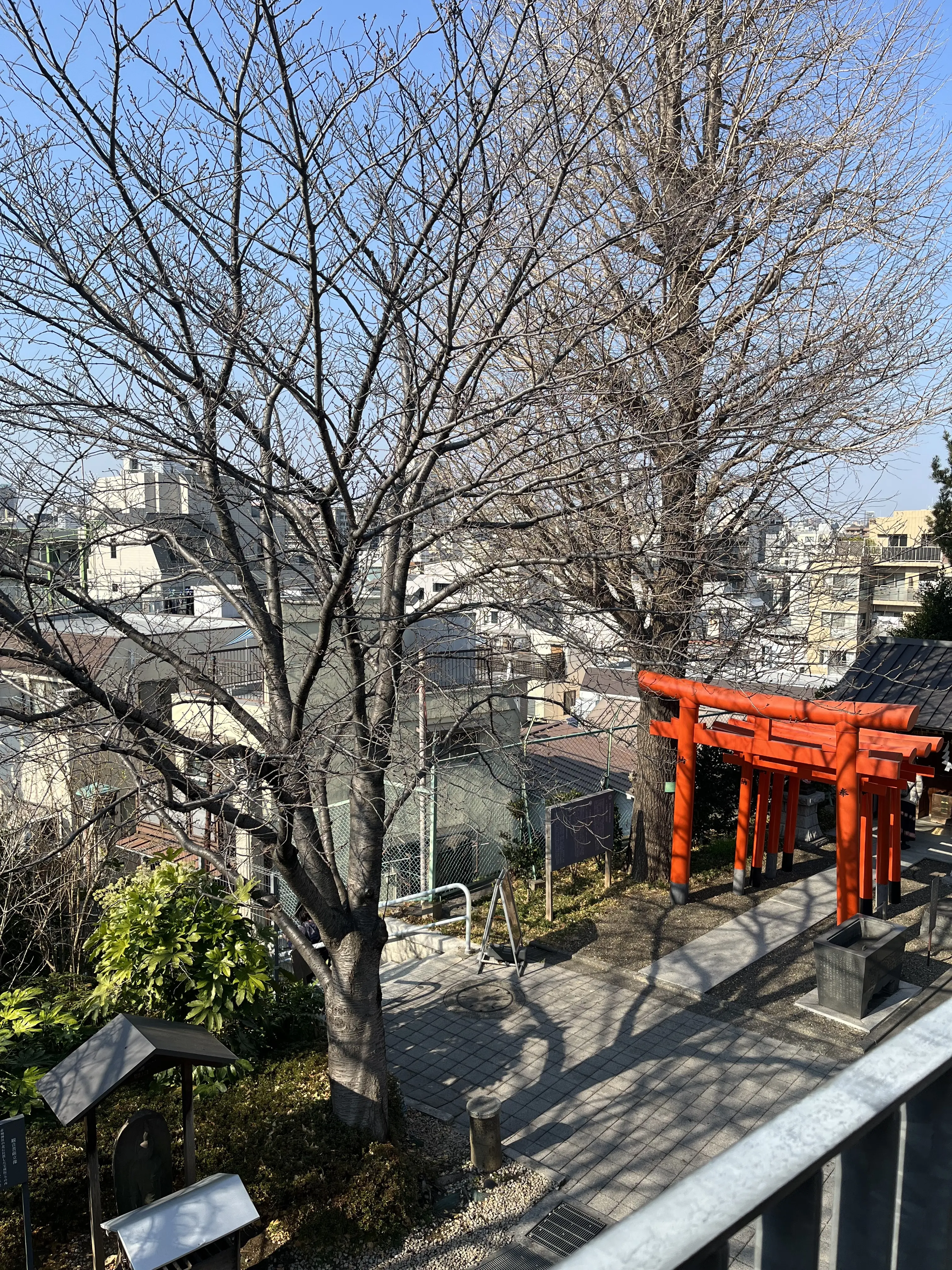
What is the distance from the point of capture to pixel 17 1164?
4805 millimetres

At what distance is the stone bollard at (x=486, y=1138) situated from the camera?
20.8 feet

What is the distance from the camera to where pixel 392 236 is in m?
5.46

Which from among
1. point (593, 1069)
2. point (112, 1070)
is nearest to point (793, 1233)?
point (112, 1070)

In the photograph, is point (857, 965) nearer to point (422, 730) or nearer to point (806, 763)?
point (806, 763)

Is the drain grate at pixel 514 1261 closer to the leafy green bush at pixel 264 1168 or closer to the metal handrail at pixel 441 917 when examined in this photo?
the leafy green bush at pixel 264 1168

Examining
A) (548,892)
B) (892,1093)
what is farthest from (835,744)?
(892,1093)

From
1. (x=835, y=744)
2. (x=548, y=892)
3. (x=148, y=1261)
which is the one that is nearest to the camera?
(x=148, y=1261)

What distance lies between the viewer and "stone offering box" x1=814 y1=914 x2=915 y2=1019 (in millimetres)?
8414

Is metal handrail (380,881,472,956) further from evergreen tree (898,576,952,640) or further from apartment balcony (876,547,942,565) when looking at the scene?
evergreen tree (898,576,952,640)

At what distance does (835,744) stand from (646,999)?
3.36 metres

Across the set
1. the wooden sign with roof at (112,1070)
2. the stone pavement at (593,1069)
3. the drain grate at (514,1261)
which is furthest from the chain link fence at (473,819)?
the drain grate at (514,1261)

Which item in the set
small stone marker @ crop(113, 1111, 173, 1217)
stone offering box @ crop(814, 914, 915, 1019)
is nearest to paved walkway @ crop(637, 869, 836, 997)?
stone offering box @ crop(814, 914, 915, 1019)

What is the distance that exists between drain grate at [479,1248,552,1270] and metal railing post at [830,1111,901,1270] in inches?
208

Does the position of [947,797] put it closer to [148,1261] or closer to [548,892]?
[548,892]
